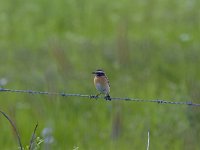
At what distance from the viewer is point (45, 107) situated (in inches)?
381

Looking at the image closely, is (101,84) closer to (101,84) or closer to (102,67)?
(101,84)

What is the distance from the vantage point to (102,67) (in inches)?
452

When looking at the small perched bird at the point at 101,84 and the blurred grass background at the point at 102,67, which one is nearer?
the small perched bird at the point at 101,84

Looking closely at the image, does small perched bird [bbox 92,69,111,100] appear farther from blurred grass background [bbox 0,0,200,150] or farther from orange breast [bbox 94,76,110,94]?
blurred grass background [bbox 0,0,200,150]

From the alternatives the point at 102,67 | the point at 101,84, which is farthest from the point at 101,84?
the point at 102,67

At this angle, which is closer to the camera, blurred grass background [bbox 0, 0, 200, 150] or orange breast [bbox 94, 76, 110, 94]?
orange breast [bbox 94, 76, 110, 94]

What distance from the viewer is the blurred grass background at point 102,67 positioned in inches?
353

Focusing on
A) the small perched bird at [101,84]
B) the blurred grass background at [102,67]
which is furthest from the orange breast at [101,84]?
the blurred grass background at [102,67]

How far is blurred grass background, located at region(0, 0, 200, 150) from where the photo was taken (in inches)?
353

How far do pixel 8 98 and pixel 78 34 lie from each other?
3.72 meters

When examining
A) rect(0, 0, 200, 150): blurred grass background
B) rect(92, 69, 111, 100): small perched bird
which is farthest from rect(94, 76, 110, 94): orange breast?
rect(0, 0, 200, 150): blurred grass background

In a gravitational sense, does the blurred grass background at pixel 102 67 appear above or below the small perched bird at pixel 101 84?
above

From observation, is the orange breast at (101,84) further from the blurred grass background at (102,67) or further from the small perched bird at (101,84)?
the blurred grass background at (102,67)

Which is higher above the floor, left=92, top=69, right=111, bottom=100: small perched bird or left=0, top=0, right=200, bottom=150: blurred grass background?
left=0, top=0, right=200, bottom=150: blurred grass background
